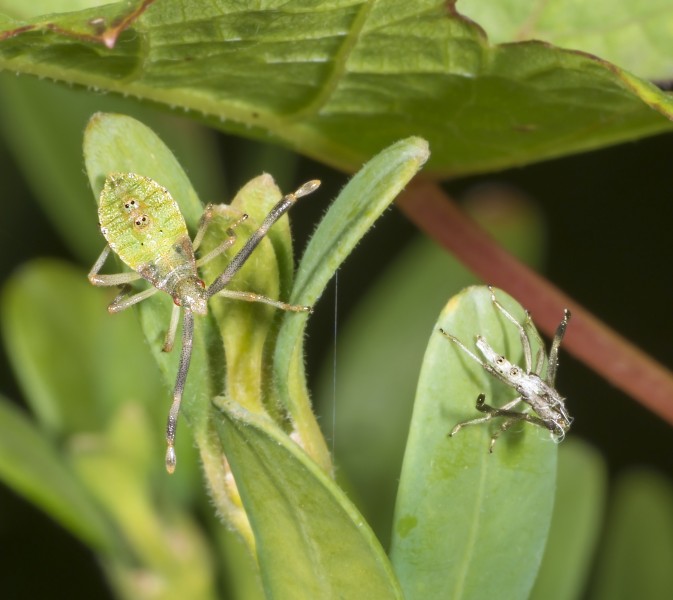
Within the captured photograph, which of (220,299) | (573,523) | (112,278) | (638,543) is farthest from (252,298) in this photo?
(638,543)

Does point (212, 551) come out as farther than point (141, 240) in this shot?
Yes

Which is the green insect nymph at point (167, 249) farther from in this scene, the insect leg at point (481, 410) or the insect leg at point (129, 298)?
the insect leg at point (481, 410)

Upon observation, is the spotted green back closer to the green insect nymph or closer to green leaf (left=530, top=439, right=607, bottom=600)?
the green insect nymph

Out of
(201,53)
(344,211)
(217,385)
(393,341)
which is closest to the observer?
(344,211)

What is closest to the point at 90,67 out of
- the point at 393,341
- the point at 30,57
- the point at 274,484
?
the point at 30,57

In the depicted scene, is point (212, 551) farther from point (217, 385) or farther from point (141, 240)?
point (217, 385)

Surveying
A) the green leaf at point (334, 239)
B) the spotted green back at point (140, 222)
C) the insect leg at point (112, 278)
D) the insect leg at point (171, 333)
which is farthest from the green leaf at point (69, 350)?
the green leaf at point (334, 239)

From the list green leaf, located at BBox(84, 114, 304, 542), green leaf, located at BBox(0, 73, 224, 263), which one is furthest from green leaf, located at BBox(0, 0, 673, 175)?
green leaf, located at BBox(0, 73, 224, 263)

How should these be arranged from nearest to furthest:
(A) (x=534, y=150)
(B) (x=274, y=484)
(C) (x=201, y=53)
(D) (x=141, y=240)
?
(B) (x=274, y=484) < (C) (x=201, y=53) < (D) (x=141, y=240) < (A) (x=534, y=150)
